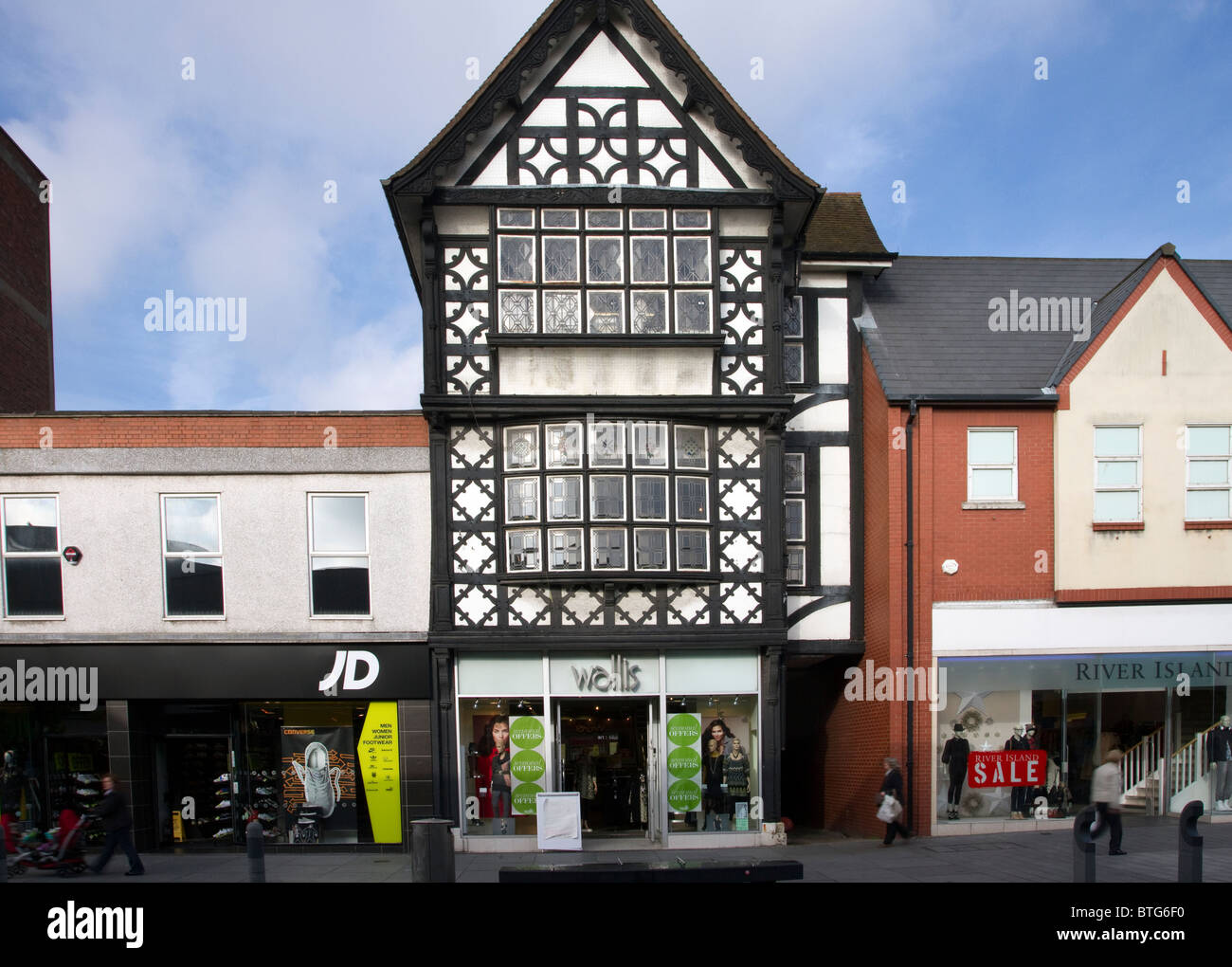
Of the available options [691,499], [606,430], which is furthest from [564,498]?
Answer: [691,499]

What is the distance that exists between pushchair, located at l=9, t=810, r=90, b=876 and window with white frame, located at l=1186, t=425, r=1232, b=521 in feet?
58.4

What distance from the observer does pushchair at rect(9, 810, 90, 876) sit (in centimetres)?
1295

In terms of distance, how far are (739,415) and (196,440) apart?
29.3 feet

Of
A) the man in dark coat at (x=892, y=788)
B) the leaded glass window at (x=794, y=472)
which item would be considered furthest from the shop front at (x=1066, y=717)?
the leaded glass window at (x=794, y=472)

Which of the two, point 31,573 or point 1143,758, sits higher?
point 31,573

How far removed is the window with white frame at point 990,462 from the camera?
16.2 m

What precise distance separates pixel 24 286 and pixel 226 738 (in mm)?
14442

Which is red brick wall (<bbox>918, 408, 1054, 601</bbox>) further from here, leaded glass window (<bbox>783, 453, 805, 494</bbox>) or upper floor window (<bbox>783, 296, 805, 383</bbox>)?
upper floor window (<bbox>783, 296, 805, 383</bbox>)

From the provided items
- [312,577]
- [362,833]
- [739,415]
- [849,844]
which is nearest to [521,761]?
[362,833]

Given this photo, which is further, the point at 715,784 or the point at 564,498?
Answer: the point at 715,784

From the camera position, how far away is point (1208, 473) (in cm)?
1623

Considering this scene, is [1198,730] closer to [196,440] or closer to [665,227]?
[665,227]

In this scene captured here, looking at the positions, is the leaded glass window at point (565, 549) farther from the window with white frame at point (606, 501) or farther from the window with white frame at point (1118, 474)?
the window with white frame at point (1118, 474)

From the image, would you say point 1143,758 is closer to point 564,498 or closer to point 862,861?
point 862,861
